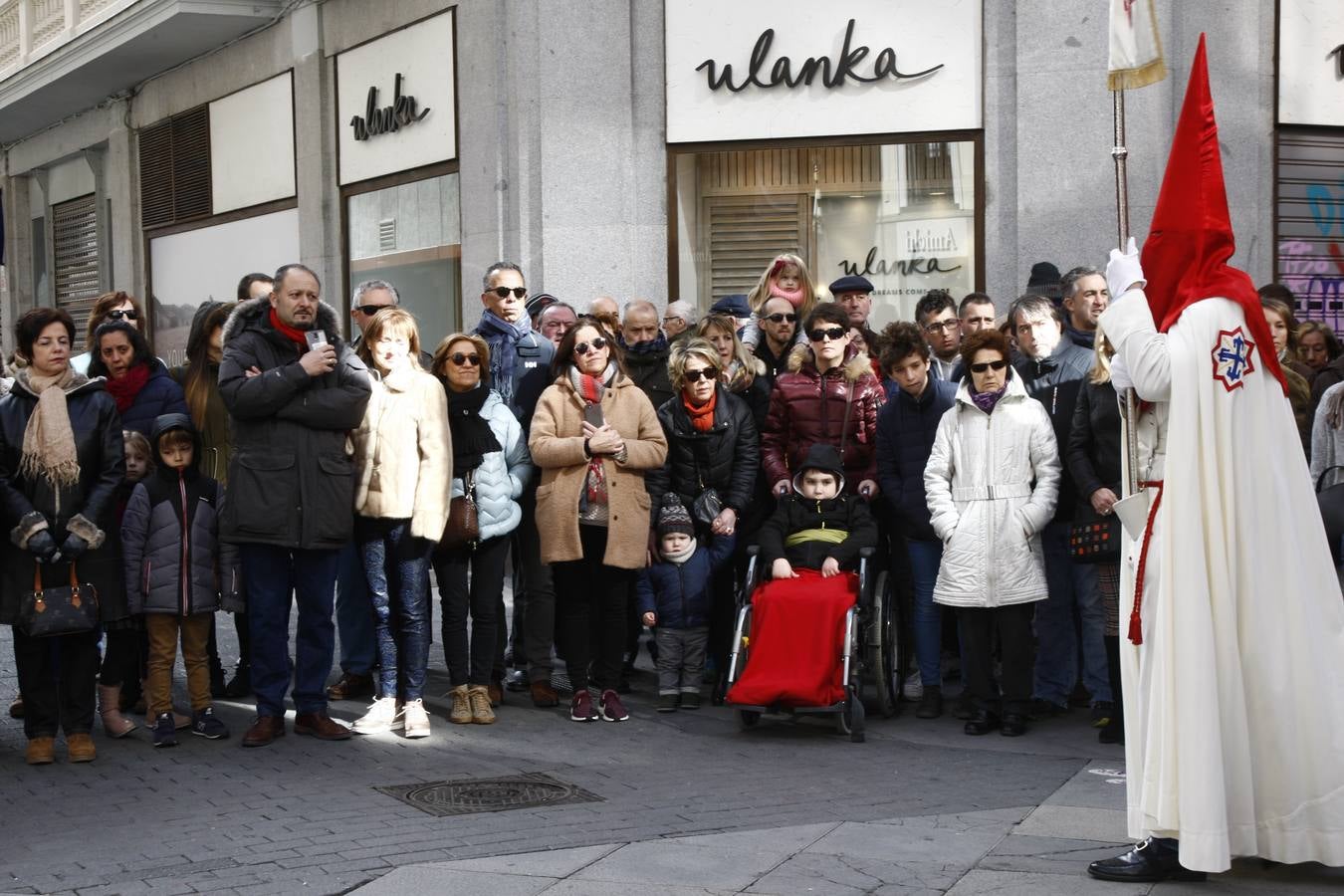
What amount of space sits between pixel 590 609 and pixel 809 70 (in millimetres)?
6466

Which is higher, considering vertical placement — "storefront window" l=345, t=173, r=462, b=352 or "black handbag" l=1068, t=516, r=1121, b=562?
"storefront window" l=345, t=173, r=462, b=352

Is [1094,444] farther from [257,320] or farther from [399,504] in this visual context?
[257,320]

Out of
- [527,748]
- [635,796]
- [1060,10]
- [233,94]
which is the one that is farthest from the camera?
[233,94]

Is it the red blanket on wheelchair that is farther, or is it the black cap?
the black cap

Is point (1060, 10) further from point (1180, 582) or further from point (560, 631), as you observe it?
point (1180, 582)

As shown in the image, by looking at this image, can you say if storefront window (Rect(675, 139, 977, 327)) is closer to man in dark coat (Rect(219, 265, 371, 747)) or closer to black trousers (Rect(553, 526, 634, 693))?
black trousers (Rect(553, 526, 634, 693))

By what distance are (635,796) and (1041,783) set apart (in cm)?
174

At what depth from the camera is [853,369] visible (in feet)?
29.9

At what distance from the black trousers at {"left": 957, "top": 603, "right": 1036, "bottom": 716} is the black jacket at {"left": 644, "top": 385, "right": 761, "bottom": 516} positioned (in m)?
1.39

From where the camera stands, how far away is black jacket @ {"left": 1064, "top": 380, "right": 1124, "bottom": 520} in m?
→ 8.10

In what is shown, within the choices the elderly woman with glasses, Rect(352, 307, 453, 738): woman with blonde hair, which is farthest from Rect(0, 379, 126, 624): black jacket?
the elderly woman with glasses

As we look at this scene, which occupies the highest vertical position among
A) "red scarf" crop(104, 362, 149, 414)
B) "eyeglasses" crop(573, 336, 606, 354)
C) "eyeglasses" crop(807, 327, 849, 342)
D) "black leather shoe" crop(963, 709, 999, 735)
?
"eyeglasses" crop(807, 327, 849, 342)

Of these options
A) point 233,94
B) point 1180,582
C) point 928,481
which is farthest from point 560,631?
point 233,94

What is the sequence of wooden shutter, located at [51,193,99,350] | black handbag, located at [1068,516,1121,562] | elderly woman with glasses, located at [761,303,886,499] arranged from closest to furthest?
black handbag, located at [1068,516,1121,562]
elderly woman with glasses, located at [761,303,886,499]
wooden shutter, located at [51,193,99,350]
